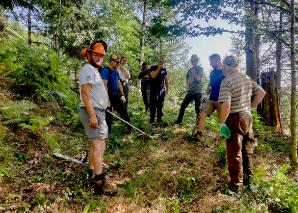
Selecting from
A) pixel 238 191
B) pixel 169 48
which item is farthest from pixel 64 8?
pixel 169 48

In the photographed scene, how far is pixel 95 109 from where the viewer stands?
202 inches

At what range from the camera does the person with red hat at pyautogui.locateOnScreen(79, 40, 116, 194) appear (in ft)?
16.2

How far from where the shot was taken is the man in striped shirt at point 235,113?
5.25m

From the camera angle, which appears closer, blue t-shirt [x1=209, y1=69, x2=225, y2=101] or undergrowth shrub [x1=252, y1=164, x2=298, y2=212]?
undergrowth shrub [x1=252, y1=164, x2=298, y2=212]

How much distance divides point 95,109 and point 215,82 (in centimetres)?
385

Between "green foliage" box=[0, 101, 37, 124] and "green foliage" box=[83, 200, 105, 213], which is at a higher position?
"green foliage" box=[0, 101, 37, 124]

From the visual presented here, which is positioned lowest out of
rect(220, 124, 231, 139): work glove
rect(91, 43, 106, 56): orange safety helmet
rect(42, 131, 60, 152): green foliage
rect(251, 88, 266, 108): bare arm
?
rect(42, 131, 60, 152): green foliage

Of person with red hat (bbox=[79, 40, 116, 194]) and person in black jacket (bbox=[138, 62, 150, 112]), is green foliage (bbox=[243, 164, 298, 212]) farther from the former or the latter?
person in black jacket (bbox=[138, 62, 150, 112])

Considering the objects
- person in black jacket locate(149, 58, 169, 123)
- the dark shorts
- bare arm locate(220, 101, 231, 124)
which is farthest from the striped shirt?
person in black jacket locate(149, 58, 169, 123)

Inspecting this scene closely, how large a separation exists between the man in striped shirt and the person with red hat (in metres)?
2.07

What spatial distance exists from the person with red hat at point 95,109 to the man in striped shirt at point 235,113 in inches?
81.5

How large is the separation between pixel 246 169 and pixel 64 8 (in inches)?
442

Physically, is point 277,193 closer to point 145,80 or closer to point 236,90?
point 236,90

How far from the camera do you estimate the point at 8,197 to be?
461 cm
